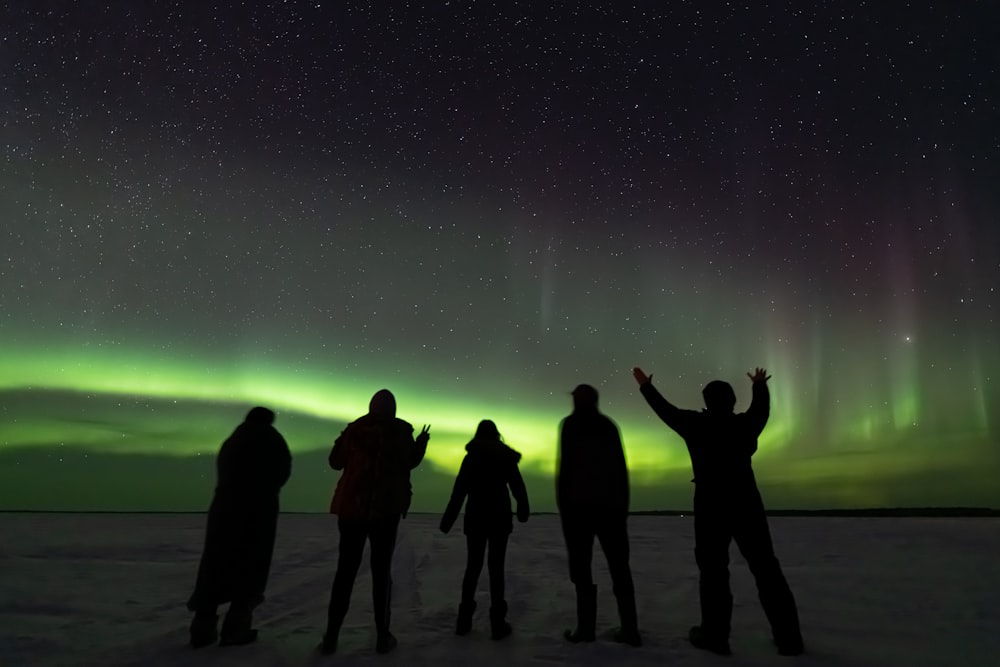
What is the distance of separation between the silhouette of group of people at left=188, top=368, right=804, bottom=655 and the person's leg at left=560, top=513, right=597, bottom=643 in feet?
0.04

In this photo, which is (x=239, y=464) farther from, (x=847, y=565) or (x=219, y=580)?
Answer: (x=847, y=565)

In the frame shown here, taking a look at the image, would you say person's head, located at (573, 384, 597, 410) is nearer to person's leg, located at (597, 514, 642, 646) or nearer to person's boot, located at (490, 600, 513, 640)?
person's leg, located at (597, 514, 642, 646)

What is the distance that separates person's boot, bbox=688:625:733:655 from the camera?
4.54 metres

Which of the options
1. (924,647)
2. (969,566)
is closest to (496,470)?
(924,647)

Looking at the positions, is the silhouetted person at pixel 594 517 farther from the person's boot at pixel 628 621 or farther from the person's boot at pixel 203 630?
the person's boot at pixel 203 630

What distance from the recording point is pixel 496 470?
536cm

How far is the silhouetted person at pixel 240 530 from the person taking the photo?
482cm

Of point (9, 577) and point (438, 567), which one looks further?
point (438, 567)

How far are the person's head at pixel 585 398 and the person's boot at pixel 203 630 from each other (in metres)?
3.36

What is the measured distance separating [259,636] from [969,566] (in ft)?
38.9

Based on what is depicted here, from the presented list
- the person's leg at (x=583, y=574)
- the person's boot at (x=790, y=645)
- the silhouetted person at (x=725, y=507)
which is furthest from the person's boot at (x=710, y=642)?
the person's leg at (x=583, y=574)

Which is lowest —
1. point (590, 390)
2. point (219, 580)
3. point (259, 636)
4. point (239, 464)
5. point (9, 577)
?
point (9, 577)

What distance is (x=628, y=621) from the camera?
4773mm

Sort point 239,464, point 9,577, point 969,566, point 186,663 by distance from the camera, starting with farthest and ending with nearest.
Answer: point 969,566, point 9,577, point 239,464, point 186,663
